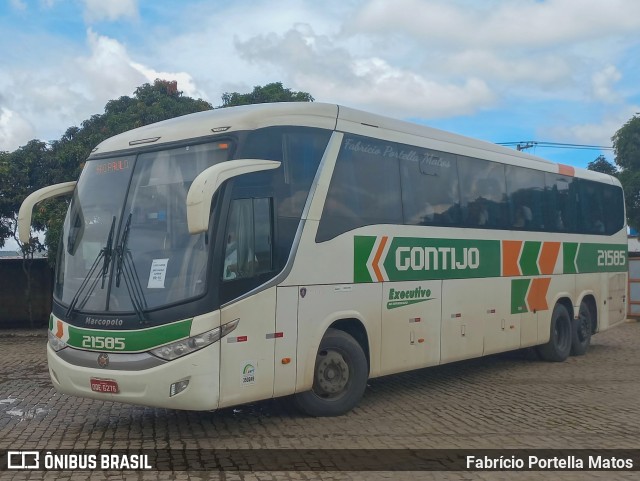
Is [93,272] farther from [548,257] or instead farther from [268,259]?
[548,257]

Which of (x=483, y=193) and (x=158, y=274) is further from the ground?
(x=483, y=193)

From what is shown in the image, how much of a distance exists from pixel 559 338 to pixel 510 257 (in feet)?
9.86

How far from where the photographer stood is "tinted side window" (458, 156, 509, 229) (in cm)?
1148

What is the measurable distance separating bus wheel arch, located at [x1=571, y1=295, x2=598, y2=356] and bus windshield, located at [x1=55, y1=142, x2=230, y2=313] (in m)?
9.70

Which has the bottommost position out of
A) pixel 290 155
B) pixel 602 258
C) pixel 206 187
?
pixel 602 258

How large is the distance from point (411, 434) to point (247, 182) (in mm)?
3253

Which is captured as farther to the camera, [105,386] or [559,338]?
[559,338]

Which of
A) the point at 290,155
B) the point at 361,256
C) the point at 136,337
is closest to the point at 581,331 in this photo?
the point at 361,256

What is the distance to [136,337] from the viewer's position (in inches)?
293

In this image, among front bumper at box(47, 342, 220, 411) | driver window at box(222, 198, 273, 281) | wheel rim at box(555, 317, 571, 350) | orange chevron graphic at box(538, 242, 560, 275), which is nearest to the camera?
front bumper at box(47, 342, 220, 411)

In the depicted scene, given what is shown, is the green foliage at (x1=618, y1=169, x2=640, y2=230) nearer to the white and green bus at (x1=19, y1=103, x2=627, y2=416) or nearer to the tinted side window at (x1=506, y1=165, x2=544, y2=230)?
the tinted side window at (x1=506, y1=165, x2=544, y2=230)

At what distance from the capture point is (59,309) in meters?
8.27

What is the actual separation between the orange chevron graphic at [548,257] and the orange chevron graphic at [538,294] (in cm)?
17

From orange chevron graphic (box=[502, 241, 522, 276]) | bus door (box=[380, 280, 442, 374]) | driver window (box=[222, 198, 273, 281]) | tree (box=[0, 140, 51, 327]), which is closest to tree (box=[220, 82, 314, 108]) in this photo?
tree (box=[0, 140, 51, 327])
